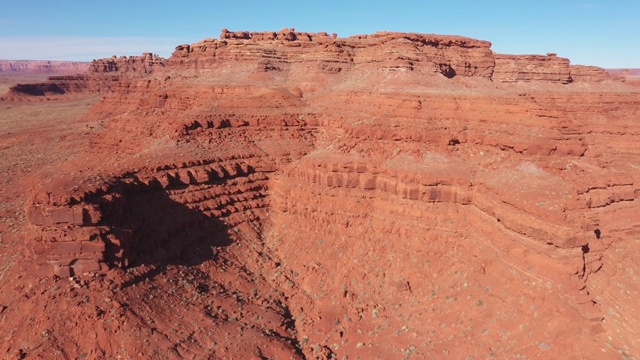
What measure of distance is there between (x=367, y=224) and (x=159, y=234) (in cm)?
1169

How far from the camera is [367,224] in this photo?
23.6m

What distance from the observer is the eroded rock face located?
15.9 metres

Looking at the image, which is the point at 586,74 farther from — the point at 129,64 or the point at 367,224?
the point at 129,64

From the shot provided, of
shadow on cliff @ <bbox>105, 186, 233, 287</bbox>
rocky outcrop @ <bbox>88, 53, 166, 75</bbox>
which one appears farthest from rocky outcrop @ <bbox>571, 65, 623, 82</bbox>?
rocky outcrop @ <bbox>88, 53, 166, 75</bbox>

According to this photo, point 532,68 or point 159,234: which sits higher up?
point 532,68

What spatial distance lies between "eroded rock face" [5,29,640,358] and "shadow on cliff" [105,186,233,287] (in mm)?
86

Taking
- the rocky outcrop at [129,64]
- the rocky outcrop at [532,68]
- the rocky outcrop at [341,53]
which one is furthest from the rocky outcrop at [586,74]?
the rocky outcrop at [129,64]

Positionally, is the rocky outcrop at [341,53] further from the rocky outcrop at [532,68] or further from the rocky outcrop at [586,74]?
the rocky outcrop at [586,74]

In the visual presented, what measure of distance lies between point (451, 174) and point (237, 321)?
44.5 feet

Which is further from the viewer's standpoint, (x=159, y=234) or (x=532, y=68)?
(x=532, y=68)

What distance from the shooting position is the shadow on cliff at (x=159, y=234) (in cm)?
1727

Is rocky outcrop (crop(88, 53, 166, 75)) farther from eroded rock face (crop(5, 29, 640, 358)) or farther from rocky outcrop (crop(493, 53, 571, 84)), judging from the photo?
rocky outcrop (crop(493, 53, 571, 84))

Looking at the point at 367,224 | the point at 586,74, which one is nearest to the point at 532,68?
the point at 586,74

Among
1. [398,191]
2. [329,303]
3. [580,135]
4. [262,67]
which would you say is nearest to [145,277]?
[329,303]
